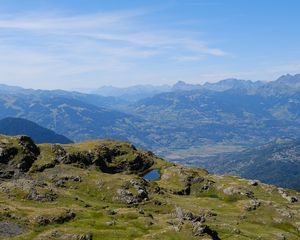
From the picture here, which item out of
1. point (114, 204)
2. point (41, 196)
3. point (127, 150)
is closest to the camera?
point (41, 196)

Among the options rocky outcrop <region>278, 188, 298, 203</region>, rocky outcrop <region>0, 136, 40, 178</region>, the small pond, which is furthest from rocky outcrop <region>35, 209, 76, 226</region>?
rocky outcrop <region>278, 188, 298, 203</region>

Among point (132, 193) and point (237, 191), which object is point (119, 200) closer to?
point (132, 193)

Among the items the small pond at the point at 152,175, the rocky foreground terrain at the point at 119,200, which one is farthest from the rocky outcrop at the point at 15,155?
the small pond at the point at 152,175

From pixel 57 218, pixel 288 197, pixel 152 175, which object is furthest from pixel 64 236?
pixel 288 197

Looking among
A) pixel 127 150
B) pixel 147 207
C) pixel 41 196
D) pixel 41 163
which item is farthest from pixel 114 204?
pixel 127 150

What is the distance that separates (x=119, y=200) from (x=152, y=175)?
5628cm

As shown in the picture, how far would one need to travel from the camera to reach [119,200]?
416ft

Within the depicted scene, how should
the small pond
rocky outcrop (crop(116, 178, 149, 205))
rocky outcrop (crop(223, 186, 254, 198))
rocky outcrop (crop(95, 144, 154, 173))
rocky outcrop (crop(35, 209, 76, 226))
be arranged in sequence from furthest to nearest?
the small pond, rocky outcrop (crop(95, 144, 154, 173)), rocky outcrop (crop(223, 186, 254, 198)), rocky outcrop (crop(116, 178, 149, 205)), rocky outcrop (crop(35, 209, 76, 226))

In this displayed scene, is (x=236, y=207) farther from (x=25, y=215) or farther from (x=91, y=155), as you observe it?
(x=25, y=215)

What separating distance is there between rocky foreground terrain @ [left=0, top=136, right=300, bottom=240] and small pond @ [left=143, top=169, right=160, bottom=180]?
1.87 metres

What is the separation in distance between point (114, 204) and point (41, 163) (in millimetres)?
33006

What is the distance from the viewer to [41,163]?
145 metres

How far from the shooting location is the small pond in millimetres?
179238

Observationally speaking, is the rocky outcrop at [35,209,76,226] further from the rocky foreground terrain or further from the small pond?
the small pond
